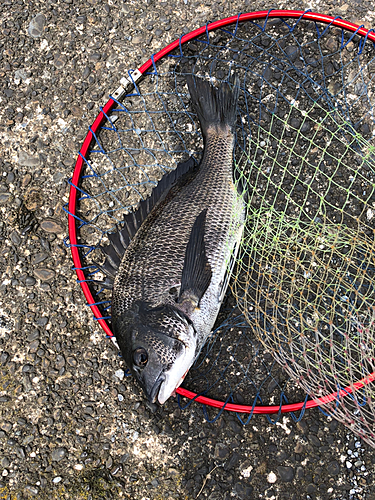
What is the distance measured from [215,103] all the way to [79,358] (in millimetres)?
2051

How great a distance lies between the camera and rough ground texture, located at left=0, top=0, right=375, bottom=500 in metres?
2.56

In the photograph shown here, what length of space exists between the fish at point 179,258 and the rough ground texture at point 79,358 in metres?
0.63

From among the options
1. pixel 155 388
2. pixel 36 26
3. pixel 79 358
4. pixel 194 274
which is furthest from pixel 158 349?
pixel 36 26

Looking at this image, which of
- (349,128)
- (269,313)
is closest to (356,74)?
(349,128)

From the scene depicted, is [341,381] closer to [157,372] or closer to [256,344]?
[256,344]

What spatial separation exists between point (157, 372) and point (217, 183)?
122 cm

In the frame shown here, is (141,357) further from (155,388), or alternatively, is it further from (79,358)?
(79,358)

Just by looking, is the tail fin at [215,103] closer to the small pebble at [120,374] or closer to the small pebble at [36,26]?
the small pebble at [36,26]

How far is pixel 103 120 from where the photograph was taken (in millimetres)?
2748

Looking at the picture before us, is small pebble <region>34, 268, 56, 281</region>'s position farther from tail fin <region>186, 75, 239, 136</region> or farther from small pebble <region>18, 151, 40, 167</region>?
tail fin <region>186, 75, 239, 136</region>

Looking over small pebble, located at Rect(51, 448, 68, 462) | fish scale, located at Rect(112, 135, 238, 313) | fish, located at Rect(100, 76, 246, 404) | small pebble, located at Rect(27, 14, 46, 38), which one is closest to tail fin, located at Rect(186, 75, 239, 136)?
fish, located at Rect(100, 76, 246, 404)

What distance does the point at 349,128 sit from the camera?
276cm

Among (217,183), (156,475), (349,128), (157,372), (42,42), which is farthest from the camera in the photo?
(42,42)

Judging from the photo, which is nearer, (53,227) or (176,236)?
(176,236)
